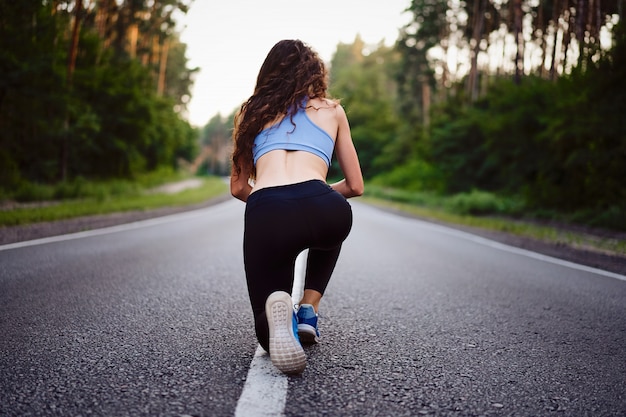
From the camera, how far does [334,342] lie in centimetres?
307

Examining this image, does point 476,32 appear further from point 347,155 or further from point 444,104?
point 347,155

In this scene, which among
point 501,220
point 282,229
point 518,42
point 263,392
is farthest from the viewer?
point 518,42

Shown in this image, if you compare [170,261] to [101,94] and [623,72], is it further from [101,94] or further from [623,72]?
[101,94]

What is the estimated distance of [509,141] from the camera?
19.5 meters

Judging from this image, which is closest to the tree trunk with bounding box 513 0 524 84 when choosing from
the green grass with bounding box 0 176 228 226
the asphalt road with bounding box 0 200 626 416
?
the green grass with bounding box 0 176 228 226

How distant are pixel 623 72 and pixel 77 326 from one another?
47.3ft

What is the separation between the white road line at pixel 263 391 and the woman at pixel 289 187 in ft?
0.36

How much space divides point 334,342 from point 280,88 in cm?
Answer: 163

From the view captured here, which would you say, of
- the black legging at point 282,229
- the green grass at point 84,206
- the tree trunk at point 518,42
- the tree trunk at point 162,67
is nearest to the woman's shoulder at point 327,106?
the black legging at point 282,229

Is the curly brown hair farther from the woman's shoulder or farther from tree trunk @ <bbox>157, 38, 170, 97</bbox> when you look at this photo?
tree trunk @ <bbox>157, 38, 170, 97</bbox>

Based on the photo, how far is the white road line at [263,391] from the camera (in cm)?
200

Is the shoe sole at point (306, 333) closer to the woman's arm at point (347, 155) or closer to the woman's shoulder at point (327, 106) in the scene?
the woman's arm at point (347, 155)

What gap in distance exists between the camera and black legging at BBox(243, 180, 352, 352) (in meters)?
2.36

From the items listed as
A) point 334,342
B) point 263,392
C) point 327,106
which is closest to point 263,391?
point 263,392
